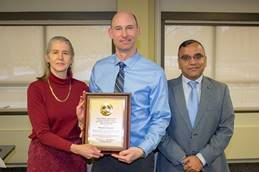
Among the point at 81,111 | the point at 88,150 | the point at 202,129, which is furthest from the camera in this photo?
the point at 202,129

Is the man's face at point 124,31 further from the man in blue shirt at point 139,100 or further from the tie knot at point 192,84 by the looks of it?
the tie knot at point 192,84

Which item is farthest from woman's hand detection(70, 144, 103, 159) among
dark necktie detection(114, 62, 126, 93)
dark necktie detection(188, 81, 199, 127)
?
dark necktie detection(188, 81, 199, 127)

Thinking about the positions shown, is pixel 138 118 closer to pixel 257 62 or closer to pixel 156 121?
pixel 156 121

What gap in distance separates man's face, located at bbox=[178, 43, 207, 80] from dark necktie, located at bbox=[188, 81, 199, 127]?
0.06m

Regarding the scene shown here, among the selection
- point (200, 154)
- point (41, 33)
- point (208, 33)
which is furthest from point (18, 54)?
point (200, 154)

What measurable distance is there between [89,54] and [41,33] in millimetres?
762

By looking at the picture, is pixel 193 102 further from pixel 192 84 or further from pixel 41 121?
pixel 41 121

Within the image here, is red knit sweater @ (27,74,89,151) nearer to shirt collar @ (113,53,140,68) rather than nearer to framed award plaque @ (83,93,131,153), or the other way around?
framed award plaque @ (83,93,131,153)

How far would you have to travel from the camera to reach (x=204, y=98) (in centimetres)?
204

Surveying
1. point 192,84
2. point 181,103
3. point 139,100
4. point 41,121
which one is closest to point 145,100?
point 139,100

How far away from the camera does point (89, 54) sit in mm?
4805

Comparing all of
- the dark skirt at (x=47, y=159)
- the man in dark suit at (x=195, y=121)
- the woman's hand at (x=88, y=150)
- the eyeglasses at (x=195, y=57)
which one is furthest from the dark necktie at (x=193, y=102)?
the dark skirt at (x=47, y=159)

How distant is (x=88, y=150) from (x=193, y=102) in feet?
2.58

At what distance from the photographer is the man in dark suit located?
200 cm
